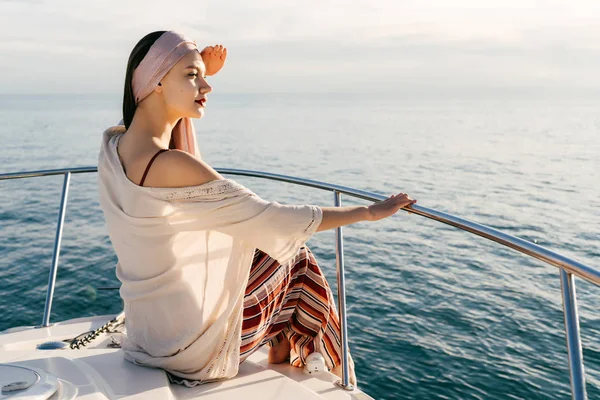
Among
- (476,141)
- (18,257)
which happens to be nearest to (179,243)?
(18,257)

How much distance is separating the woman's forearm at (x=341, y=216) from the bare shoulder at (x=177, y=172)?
0.34m

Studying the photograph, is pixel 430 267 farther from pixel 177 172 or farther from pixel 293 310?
pixel 177 172

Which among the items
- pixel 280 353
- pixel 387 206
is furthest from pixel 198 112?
pixel 280 353

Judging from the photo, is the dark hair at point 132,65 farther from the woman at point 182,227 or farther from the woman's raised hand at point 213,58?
the woman's raised hand at point 213,58

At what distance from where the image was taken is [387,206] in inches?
71.2

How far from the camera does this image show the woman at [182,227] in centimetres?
166

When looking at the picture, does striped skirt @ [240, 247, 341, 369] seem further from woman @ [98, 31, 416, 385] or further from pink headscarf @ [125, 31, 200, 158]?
pink headscarf @ [125, 31, 200, 158]

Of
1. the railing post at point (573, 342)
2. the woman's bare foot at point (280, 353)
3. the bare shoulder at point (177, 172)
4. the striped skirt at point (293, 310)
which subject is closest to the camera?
the railing post at point (573, 342)

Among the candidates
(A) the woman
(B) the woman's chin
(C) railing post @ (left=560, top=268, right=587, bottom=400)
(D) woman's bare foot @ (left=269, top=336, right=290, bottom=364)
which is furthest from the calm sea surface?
(C) railing post @ (left=560, top=268, right=587, bottom=400)

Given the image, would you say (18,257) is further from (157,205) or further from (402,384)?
(157,205)

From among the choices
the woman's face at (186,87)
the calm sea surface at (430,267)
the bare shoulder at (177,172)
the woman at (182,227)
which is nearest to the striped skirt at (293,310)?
the woman at (182,227)

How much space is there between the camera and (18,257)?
358 inches

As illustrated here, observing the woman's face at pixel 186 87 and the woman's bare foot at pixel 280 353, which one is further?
the woman's bare foot at pixel 280 353

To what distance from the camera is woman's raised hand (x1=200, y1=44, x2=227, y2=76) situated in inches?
81.5
